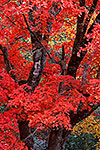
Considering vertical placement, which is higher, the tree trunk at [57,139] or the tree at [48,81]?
the tree at [48,81]

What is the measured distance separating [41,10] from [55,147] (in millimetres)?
5530

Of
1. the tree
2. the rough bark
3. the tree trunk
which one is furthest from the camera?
the tree trunk

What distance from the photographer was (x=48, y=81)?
7.82 meters

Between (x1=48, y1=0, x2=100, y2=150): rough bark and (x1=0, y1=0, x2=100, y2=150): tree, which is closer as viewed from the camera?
(x1=0, y1=0, x2=100, y2=150): tree

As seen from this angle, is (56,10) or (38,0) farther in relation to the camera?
(56,10)

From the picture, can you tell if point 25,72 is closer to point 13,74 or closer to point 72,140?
point 13,74

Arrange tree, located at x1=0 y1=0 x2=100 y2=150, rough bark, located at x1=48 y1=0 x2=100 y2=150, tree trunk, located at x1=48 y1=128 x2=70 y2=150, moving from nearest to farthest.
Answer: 1. tree, located at x1=0 y1=0 x2=100 y2=150
2. rough bark, located at x1=48 y1=0 x2=100 y2=150
3. tree trunk, located at x1=48 y1=128 x2=70 y2=150

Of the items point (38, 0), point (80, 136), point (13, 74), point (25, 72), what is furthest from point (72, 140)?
point (38, 0)

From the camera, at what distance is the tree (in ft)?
20.5

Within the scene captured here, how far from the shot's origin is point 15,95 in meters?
6.36

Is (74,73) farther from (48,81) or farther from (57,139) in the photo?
(57,139)

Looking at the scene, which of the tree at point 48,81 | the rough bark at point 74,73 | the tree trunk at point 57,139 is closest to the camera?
the tree at point 48,81

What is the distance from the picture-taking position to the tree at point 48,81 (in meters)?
6.24

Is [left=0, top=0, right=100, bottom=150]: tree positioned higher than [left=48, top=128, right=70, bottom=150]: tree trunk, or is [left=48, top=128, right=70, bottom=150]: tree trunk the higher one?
[left=0, top=0, right=100, bottom=150]: tree
